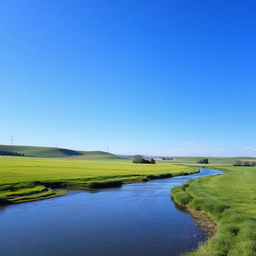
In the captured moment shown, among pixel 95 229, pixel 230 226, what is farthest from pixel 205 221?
pixel 95 229

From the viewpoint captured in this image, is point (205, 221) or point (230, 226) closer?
point (230, 226)

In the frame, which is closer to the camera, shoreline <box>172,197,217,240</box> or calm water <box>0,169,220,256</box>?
calm water <box>0,169,220,256</box>

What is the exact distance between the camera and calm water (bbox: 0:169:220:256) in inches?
604

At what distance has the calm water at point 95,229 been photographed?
15344 millimetres

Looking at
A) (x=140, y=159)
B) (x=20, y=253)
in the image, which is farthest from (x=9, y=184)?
(x=140, y=159)

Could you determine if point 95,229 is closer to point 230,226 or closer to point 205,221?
point 205,221

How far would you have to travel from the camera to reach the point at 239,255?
1310 centimetres

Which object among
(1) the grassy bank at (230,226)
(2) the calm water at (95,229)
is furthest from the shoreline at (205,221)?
(2) the calm water at (95,229)

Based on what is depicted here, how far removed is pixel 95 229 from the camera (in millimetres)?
19562

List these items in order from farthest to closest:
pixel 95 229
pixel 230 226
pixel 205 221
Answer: pixel 205 221 → pixel 95 229 → pixel 230 226

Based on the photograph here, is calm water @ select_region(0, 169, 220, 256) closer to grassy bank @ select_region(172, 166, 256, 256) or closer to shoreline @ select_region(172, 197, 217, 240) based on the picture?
shoreline @ select_region(172, 197, 217, 240)

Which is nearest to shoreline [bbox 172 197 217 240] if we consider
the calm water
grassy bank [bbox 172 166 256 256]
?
grassy bank [bbox 172 166 256 256]

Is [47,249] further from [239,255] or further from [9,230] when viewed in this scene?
[239,255]

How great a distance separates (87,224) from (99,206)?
743cm
